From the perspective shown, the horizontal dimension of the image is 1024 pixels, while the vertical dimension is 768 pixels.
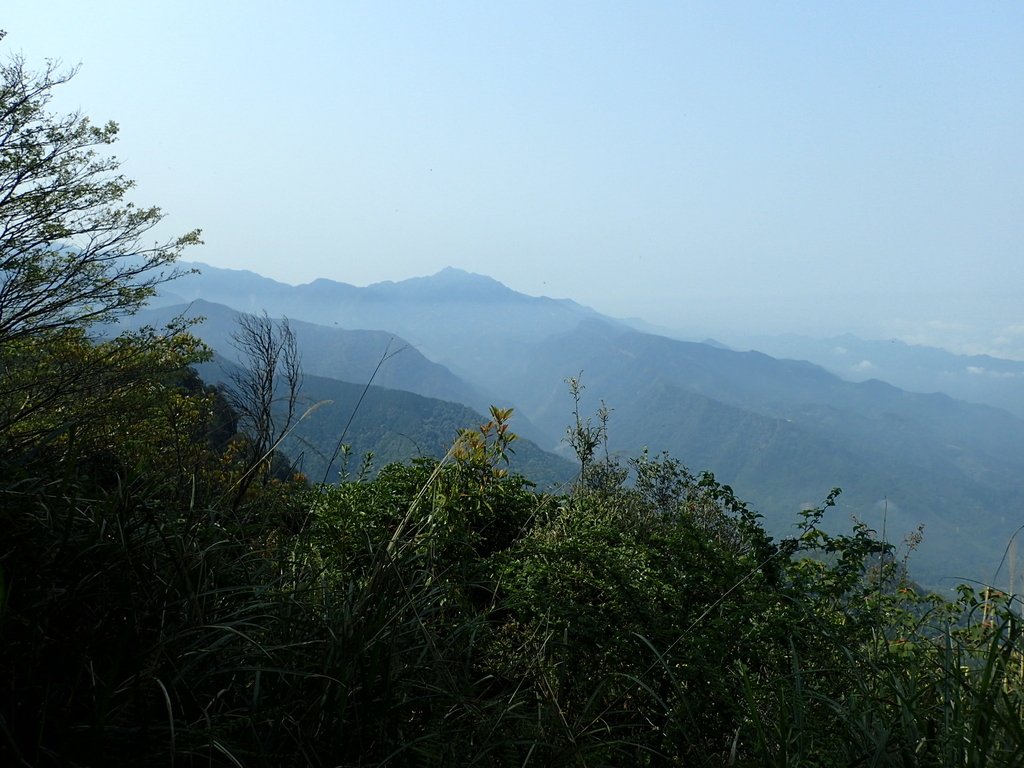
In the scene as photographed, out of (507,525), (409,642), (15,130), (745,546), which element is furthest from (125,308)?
(409,642)

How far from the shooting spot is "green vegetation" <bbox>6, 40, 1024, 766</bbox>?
1.46 metres

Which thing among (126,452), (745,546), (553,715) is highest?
(126,452)

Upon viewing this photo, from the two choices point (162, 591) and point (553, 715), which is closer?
point (162, 591)

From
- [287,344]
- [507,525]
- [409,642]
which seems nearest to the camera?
[409,642]

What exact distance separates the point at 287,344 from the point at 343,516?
8065mm

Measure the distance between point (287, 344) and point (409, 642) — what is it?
9714 millimetres

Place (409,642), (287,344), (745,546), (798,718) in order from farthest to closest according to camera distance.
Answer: (287,344) → (745,546) → (409,642) → (798,718)

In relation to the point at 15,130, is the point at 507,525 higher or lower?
lower

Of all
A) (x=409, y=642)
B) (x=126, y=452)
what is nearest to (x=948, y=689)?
(x=409, y=642)

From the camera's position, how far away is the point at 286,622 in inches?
72.2

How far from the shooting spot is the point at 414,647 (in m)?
1.78

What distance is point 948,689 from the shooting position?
1924mm

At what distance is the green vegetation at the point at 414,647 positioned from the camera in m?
1.46

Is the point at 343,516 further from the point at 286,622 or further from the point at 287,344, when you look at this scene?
the point at 287,344
